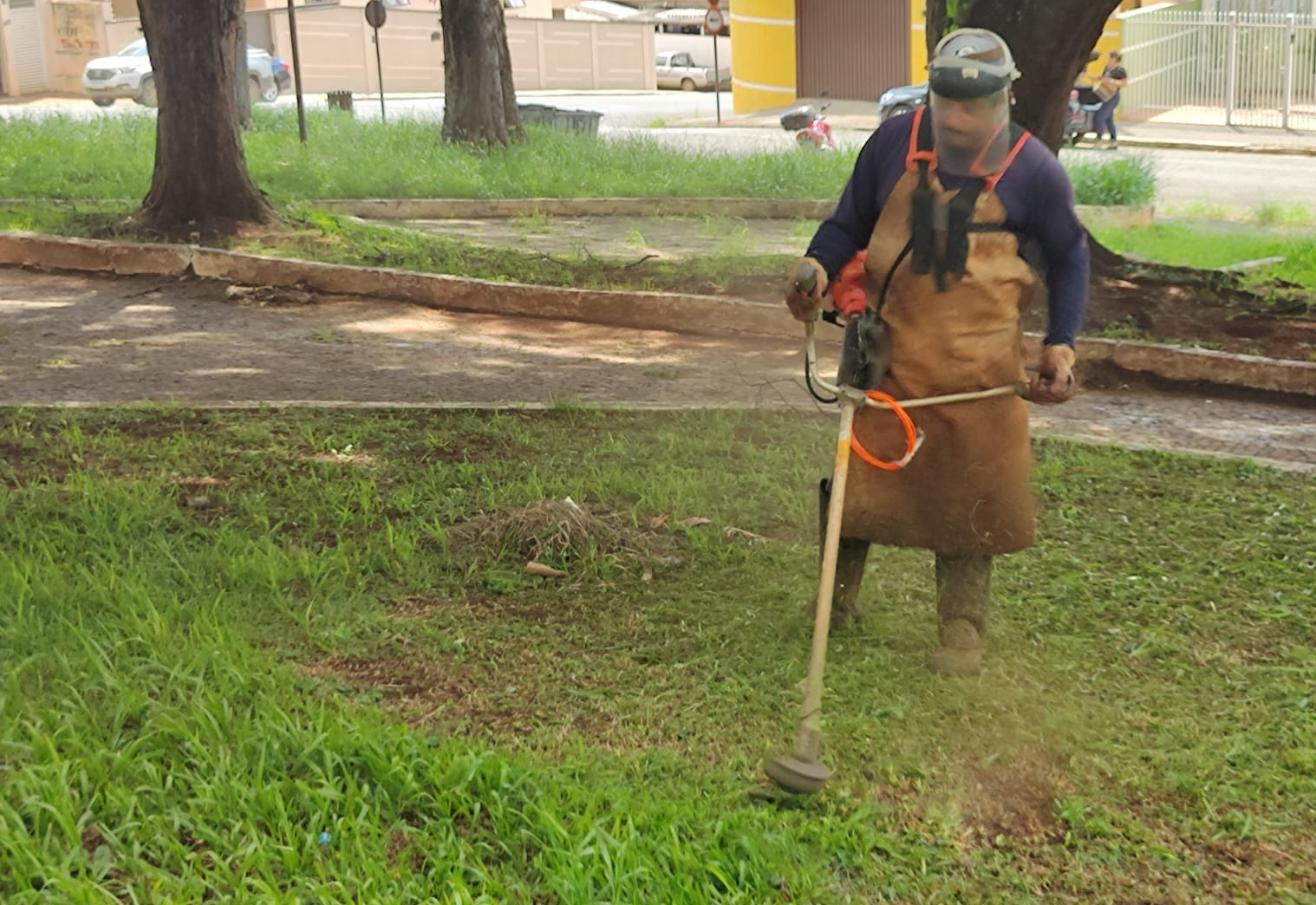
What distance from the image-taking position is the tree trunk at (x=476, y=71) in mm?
16891

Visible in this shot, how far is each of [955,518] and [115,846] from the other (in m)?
2.36

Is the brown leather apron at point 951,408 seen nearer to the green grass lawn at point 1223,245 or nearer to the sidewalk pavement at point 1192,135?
the green grass lawn at point 1223,245

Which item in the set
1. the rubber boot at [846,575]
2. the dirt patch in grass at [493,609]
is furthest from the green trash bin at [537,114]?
the rubber boot at [846,575]

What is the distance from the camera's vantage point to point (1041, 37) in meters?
8.66

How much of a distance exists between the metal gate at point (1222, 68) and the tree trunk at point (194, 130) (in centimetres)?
2067

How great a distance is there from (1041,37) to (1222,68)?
20.9 meters

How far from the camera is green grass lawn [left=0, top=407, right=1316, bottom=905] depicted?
3.22m

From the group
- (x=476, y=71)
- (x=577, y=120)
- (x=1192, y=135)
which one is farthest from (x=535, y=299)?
(x=1192, y=135)

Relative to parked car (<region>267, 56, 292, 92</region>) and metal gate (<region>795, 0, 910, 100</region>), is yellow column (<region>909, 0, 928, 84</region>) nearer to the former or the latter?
metal gate (<region>795, 0, 910, 100</region>)

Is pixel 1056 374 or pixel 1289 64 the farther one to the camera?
pixel 1289 64

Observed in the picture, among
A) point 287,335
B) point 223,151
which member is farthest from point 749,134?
point 287,335

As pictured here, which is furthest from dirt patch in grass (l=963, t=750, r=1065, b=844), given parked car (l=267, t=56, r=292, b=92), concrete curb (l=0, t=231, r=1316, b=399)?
parked car (l=267, t=56, r=292, b=92)

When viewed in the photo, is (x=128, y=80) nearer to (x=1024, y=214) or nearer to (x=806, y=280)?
(x=806, y=280)

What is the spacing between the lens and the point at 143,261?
34.5 ft
